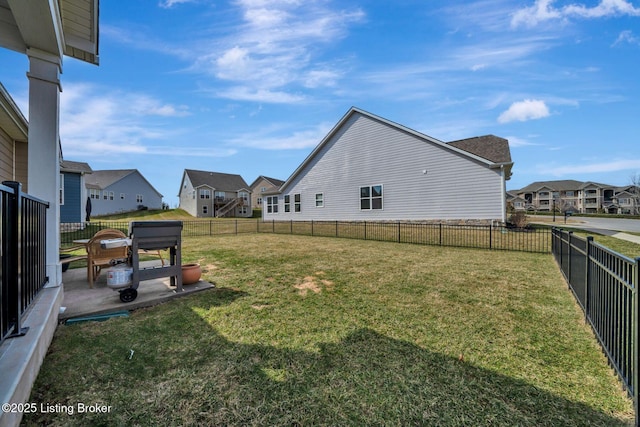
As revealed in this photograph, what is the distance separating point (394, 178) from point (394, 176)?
122mm

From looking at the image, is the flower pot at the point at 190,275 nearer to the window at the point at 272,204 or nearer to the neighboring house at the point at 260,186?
the window at the point at 272,204

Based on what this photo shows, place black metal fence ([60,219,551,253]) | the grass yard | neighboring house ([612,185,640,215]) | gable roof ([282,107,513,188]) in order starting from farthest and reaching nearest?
neighboring house ([612,185,640,215]) < gable roof ([282,107,513,188]) < black metal fence ([60,219,551,253]) < the grass yard

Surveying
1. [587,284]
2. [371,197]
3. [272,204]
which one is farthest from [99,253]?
[272,204]

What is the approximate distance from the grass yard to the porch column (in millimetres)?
1365

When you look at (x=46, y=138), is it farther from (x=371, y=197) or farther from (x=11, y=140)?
(x=371, y=197)

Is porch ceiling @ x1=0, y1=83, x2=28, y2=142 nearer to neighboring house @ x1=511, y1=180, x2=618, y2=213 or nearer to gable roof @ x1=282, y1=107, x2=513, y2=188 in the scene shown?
gable roof @ x1=282, y1=107, x2=513, y2=188

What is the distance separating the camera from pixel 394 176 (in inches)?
653

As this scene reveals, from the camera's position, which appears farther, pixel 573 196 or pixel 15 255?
pixel 573 196

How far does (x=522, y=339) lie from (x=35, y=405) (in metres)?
4.73

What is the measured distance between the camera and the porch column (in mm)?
3680

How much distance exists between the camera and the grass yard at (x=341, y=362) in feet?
6.74

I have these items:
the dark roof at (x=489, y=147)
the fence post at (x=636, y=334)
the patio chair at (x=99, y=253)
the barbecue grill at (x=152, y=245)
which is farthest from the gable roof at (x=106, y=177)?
the fence post at (x=636, y=334)

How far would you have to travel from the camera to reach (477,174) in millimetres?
13797

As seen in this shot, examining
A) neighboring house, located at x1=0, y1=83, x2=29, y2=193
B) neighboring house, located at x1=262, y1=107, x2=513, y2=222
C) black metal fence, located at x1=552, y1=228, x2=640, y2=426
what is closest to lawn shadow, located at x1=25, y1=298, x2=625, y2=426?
black metal fence, located at x1=552, y1=228, x2=640, y2=426
